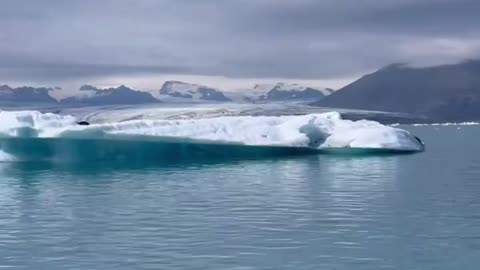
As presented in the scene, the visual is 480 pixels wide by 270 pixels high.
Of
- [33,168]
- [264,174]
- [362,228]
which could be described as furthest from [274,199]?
[33,168]

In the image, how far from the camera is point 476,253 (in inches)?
585

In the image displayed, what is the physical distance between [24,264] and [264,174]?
18.0m

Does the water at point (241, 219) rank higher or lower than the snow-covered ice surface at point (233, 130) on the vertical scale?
lower

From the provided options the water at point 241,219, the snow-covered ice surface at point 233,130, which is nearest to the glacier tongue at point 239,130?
the snow-covered ice surface at point 233,130

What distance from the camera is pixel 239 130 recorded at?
4025cm

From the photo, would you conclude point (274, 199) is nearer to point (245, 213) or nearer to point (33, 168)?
point (245, 213)

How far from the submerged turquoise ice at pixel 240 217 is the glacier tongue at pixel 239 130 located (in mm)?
2442

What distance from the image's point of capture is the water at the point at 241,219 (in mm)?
14531

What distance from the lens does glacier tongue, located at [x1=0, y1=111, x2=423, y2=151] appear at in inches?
1470

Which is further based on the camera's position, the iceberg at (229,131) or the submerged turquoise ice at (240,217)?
the iceberg at (229,131)

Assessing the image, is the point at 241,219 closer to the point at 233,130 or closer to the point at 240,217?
the point at 240,217

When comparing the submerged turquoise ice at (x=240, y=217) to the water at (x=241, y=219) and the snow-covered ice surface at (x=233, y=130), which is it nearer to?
the water at (x=241, y=219)

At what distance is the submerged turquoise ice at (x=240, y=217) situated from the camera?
1457 centimetres

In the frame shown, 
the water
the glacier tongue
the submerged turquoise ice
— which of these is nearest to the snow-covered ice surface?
the glacier tongue
